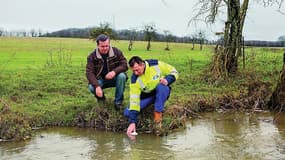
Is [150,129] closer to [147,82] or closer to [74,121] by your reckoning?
[147,82]

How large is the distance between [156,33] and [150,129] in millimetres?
63274

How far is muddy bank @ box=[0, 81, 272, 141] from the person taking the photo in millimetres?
7293

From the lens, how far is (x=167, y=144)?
6559mm

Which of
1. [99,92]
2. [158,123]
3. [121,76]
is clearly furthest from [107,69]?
[158,123]

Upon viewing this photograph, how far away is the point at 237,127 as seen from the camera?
7.91 m

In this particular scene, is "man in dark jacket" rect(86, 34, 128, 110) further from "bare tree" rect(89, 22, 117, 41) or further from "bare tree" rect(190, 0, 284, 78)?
"bare tree" rect(89, 22, 117, 41)

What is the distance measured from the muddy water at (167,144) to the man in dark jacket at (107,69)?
0.87m

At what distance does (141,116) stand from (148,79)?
0.73 meters

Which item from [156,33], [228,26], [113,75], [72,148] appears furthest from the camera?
[156,33]

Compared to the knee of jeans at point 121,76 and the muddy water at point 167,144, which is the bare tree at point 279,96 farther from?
the knee of jeans at point 121,76

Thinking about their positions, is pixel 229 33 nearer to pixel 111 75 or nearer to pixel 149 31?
pixel 111 75

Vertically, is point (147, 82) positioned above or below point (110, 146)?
above

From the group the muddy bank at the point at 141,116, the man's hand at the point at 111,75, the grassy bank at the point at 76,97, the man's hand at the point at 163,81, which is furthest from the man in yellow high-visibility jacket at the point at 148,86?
the man's hand at the point at 111,75

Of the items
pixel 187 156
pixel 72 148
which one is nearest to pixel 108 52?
pixel 72 148
